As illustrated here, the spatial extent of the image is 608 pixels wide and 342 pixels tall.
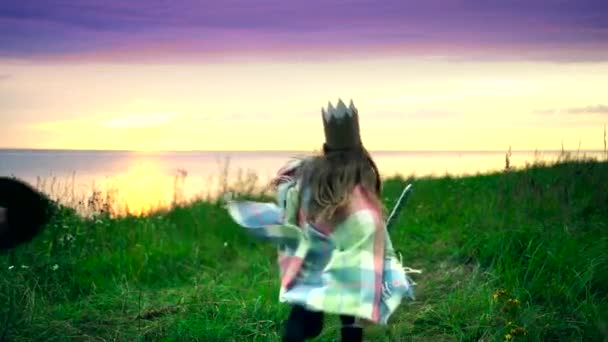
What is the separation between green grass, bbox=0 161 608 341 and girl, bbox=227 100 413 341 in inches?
52.9

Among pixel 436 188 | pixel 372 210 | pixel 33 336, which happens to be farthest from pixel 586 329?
pixel 436 188

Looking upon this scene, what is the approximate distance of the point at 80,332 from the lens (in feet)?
18.4

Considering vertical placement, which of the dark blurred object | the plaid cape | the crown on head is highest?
the crown on head

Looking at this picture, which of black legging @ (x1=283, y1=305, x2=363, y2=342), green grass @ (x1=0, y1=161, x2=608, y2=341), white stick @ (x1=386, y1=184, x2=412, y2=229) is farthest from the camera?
green grass @ (x1=0, y1=161, x2=608, y2=341)

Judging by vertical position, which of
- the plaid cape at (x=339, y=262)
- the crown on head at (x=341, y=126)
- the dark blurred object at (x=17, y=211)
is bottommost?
the plaid cape at (x=339, y=262)

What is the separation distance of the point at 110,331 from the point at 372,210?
8.76 ft

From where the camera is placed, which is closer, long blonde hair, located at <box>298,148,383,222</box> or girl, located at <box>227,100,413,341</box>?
girl, located at <box>227,100,413,341</box>

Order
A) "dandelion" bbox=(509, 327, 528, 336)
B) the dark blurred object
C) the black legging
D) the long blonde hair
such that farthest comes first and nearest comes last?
"dandelion" bbox=(509, 327, 528, 336)
the black legging
the long blonde hair
the dark blurred object

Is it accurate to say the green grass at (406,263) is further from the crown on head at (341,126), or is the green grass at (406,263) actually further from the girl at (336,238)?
the crown on head at (341,126)

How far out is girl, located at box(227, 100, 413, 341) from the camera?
3.73m

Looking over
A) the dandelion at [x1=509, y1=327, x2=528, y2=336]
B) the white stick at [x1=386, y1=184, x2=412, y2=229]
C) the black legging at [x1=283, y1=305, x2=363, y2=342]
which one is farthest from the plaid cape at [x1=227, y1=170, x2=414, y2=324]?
the dandelion at [x1=509, y1=327, x2=528, y2=336]

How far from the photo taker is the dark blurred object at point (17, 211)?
3.05m

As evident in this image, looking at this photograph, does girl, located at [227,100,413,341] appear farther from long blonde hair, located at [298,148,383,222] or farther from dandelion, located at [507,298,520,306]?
dandelion, located at [507,298,520,306]

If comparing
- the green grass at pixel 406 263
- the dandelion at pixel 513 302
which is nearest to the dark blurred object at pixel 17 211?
the green grass at pixel 406 263
